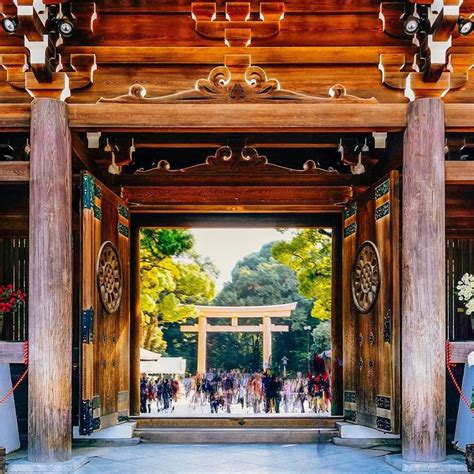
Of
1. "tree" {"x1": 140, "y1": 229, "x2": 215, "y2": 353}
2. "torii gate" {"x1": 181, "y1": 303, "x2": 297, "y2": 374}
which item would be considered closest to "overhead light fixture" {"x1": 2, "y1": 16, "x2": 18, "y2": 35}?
"tree" {"x1": 140, "y1": 229, "x2": 215, "y2": 353}

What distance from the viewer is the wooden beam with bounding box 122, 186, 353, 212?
7.86 meters

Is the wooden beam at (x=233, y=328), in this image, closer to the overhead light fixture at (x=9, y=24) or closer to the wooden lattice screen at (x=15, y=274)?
the wooden lattice screen at (x=15, y=274)

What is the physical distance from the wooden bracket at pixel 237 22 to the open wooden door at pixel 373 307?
164 cm

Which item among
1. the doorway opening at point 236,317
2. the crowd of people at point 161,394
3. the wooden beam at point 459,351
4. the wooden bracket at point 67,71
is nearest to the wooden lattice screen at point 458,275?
the doorway opening at point 236,317

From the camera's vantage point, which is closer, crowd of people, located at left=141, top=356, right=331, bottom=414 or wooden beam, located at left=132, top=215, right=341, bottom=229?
wooden beam, located at left=132, top=215, right=341, bottom=229

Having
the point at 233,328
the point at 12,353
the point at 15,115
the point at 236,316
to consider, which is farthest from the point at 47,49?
the point at 233,328

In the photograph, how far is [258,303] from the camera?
86.8 ft

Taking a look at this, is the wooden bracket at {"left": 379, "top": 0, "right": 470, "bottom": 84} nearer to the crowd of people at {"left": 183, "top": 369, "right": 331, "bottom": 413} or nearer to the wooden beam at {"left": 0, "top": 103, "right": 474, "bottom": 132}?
the wooden beam at {"left": 0, "top": 103, "right": 474, "bottom": 132}

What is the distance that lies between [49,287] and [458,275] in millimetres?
4148

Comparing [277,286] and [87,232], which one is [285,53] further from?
[277,286]

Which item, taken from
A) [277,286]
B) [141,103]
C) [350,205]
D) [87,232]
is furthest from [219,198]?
[277,286]

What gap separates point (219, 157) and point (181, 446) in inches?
110

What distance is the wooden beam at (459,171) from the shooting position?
5.55 meters

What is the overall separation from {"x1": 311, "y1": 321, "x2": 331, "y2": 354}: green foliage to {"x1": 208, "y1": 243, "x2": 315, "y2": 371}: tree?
1.98 feet
